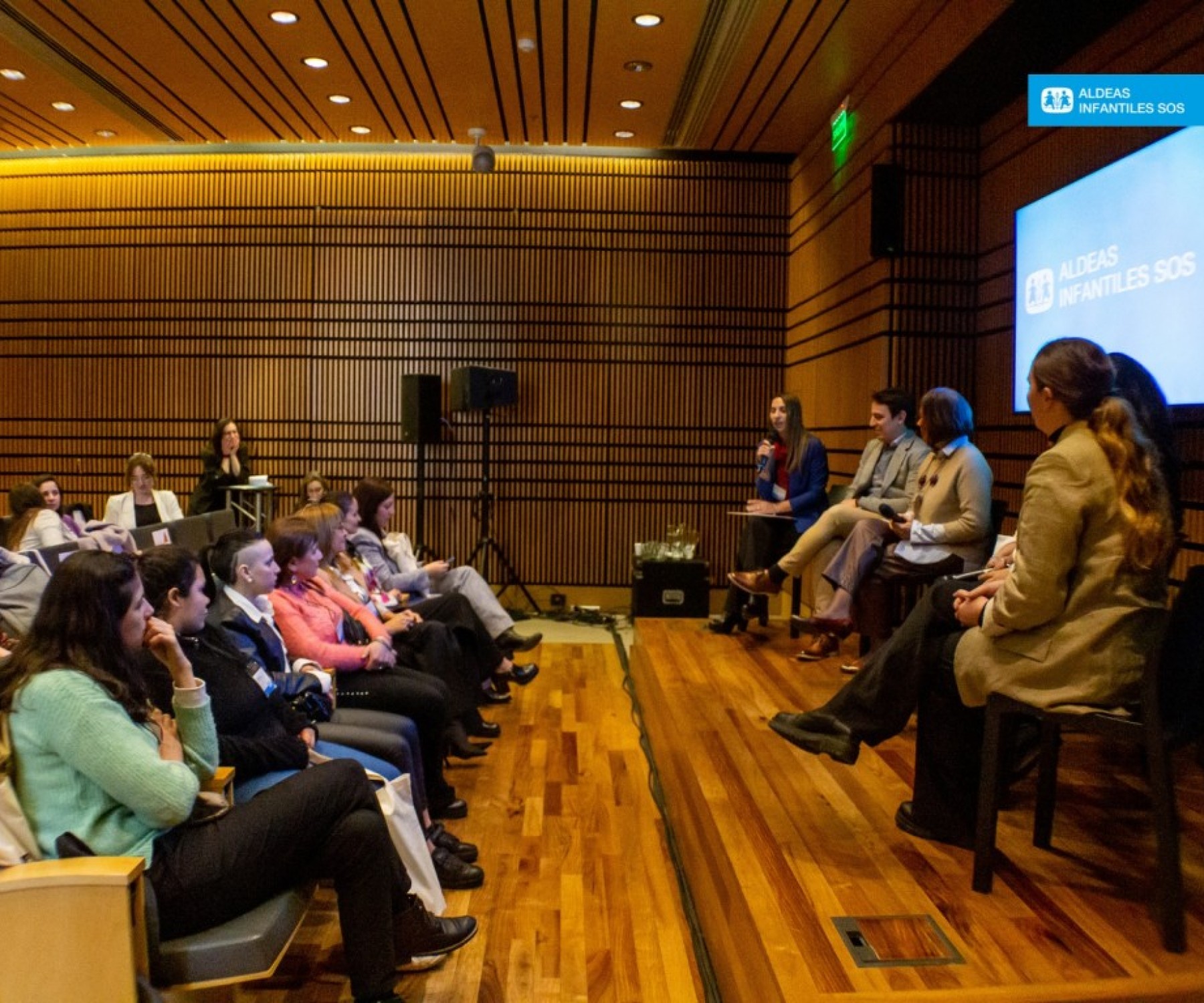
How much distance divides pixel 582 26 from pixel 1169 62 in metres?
3.24

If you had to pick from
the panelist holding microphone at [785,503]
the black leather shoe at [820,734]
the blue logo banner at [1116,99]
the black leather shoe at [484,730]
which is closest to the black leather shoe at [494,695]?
the black leather shoe at [484,730]

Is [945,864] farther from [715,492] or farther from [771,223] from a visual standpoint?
[771,223]

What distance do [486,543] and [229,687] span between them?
5.59 meters

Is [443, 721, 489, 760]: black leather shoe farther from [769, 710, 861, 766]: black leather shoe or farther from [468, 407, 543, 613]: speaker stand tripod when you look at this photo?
[468, 407, 543, 613]: speaker stand tripod

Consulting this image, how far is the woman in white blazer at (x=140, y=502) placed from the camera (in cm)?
705

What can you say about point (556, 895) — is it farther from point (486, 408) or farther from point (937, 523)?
point (486, 408)

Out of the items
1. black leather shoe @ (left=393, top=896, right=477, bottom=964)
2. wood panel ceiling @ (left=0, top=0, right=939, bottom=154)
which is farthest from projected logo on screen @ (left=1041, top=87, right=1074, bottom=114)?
black leather shoe @ (left=393, top=896, right=477, bottom=964)

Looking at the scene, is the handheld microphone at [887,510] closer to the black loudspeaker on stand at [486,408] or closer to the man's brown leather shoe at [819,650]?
the man's brown leather shoe at [819,650]

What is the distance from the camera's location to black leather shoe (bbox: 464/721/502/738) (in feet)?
15.8

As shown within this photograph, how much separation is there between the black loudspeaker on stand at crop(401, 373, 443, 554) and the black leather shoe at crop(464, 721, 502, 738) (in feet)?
10.9

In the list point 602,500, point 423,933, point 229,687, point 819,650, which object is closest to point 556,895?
point 423,933

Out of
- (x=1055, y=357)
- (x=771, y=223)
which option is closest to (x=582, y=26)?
(x=771, y=223)

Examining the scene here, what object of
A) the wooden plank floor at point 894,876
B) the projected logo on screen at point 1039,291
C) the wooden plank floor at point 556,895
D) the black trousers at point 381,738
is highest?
the projected logo on screen at point 1039,291

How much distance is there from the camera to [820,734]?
2.82 m
